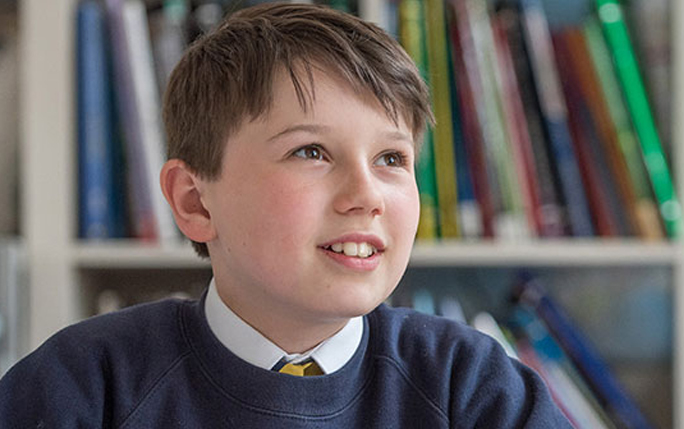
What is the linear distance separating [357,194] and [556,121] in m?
0.91

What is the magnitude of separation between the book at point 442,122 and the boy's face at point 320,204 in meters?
0.75

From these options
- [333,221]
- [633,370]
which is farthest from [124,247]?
[633,370]

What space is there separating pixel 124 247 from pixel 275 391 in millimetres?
779

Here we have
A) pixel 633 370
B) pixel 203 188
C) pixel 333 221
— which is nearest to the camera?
pixel 333 221

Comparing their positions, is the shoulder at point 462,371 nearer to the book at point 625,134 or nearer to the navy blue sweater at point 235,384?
the navy blue sweater at point 235,384

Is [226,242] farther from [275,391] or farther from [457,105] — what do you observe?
[457,105]

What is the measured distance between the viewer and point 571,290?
1848 mm

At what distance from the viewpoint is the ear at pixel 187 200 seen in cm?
86

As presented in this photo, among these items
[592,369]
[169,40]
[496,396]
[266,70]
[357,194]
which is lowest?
[592,369]

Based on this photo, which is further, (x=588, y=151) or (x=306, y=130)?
(x=588, y=151)

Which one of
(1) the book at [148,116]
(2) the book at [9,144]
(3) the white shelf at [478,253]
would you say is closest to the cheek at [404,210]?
(3) the white shelf at [478,253]

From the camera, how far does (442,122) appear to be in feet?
5.12

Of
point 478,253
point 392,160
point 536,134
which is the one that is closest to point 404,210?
point 392,160

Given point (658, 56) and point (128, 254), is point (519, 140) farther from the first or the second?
point (128, 254)
